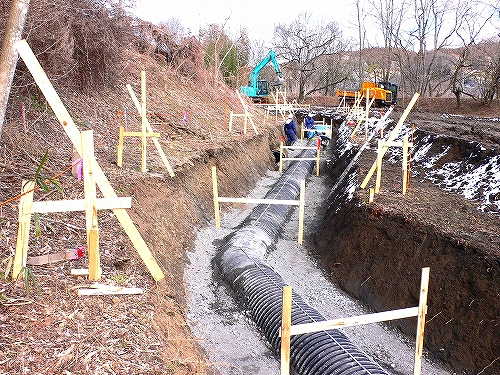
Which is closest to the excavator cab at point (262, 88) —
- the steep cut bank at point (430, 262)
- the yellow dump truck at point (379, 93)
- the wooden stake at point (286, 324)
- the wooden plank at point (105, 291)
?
the yellow dump truck at point (379, 93)

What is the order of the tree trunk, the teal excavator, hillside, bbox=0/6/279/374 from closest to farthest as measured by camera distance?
hillside, bbox=0/6/279/374 < the tree trunk < the teal excavator

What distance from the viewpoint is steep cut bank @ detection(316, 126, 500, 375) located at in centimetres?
558

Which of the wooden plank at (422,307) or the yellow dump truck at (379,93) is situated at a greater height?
the yellow dump truck at (379,93)

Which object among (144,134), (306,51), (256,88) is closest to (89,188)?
(144,134)

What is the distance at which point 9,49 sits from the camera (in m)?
5.15

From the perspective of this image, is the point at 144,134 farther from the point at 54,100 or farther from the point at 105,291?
the point at 105,291

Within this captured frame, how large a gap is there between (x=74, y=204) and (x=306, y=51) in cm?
5329

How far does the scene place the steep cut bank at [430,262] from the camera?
5578 mm

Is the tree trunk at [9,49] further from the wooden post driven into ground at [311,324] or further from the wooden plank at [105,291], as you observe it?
the wooden post driven into ground at [311,324]

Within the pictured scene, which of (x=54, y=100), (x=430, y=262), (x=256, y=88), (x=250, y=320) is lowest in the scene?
(x=250, y=320)

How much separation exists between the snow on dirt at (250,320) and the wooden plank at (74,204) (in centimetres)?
225

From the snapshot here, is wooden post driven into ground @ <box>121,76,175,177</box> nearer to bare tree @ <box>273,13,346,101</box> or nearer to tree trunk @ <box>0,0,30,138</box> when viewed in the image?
tree trunk @ <box>0,0,30,138</box>

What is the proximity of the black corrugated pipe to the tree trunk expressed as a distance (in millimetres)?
4250

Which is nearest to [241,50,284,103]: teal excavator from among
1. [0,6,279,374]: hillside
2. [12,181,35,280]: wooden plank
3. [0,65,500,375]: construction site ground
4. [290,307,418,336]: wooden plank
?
[0,6,279,374]: hillside
